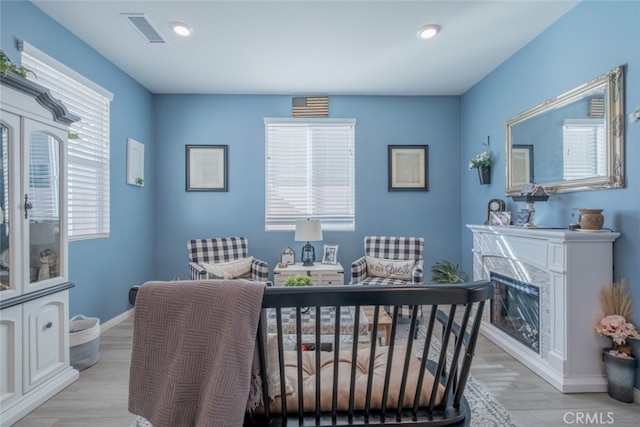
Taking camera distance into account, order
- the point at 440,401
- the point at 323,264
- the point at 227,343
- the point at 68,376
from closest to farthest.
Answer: the point at 227,343 → the point at 440,401 → the point at 68,376 → the point at 323,264

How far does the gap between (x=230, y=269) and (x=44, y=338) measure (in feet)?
5.65

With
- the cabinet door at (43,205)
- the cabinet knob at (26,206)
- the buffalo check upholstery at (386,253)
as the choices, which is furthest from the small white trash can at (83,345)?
the buffalo check upholstery at (386,253)

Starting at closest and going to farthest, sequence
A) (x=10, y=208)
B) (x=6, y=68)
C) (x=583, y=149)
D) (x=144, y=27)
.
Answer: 1. (x=6, y=68)
2. (x=10, y=208)
3. (x=583, y=149)
4. (x=144, y=27)

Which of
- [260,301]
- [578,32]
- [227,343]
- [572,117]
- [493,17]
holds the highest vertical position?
[493,17]

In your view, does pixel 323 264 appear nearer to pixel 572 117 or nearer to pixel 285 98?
pixel 285 98

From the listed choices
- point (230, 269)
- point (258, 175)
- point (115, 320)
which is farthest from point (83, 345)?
point (258, 175)

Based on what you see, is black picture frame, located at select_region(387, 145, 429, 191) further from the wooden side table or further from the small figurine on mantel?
the small figurine on mantel

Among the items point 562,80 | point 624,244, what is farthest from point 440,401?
point 562,80

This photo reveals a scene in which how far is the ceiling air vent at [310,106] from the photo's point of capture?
4160 millimetres

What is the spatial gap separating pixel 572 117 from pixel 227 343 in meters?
2.85

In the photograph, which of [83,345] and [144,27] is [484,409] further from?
[144,27]

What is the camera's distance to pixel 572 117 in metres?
2.43

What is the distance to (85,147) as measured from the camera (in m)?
2.96

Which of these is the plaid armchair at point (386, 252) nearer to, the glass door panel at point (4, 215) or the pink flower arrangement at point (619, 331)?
the pink flower arrangement at point (619, 331)
